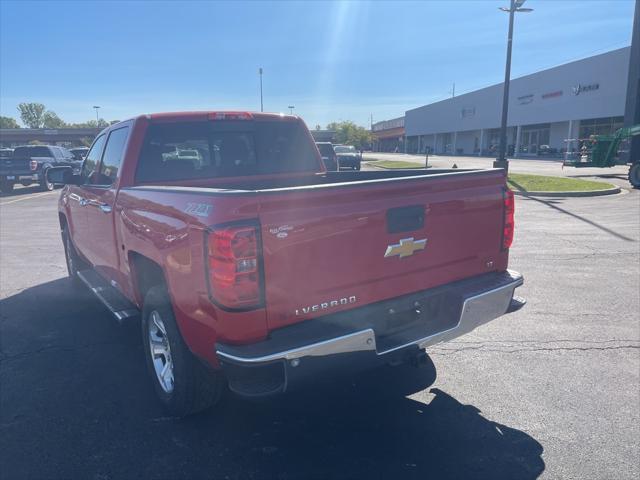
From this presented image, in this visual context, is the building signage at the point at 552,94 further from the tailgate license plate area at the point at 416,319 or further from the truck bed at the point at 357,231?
the tailgate license plate area at the point at 416,319

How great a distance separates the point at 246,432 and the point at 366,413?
85 cm

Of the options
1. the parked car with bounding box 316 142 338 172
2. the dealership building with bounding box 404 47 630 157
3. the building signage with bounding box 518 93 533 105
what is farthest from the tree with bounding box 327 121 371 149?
the parked car with bounding box 316 142 338 172

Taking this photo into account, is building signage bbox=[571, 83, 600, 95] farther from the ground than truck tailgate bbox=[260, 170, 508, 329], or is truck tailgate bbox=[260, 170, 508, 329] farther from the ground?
building signage bbox=[571, 83, 600, 95]

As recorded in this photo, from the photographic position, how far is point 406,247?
3.10 meters

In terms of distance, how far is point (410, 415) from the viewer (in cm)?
347

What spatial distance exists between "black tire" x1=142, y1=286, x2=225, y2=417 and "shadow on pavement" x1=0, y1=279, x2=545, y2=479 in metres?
0.16

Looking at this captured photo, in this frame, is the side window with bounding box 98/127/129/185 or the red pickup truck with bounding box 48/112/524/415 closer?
the red pickup truck with bounding box 48/112/524/415

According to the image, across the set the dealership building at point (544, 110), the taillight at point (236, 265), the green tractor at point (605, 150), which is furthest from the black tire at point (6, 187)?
the green tractor at point (605, 150)

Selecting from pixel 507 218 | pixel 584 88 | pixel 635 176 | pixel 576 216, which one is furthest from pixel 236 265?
pixel 584 88

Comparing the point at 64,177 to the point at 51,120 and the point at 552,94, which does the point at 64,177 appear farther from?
the point at 51,120

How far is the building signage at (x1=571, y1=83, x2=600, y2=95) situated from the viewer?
43.6 metres

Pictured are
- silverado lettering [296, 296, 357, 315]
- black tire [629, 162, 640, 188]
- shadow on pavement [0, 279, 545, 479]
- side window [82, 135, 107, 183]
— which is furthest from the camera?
black tire [629, 162, 640, 188]

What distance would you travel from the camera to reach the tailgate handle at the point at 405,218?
2994 millimetres

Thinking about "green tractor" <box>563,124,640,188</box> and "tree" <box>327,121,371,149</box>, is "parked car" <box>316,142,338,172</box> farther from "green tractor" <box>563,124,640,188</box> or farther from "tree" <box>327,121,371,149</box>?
"tree" <box>327,121,371,149</box>
